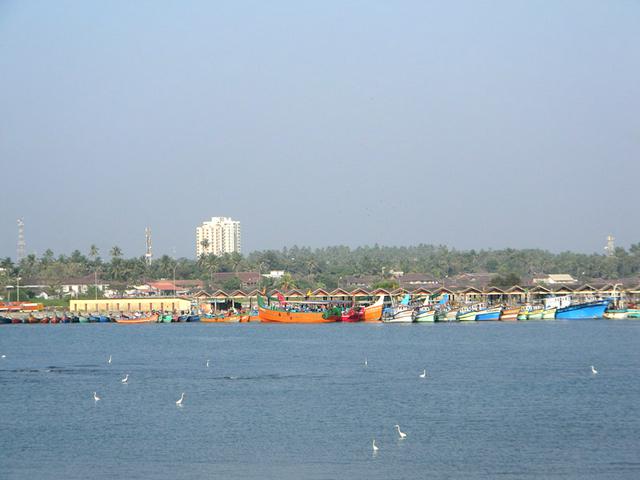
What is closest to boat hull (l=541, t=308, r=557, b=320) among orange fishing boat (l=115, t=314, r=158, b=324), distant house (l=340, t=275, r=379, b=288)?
orange fishing boat (l=115, t=314, r=158, b=324)

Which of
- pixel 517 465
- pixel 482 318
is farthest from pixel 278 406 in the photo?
pixel 482 318

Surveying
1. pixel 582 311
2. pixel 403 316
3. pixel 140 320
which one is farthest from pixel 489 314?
pixel 140 320

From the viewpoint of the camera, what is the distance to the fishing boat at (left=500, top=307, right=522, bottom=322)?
369 feet

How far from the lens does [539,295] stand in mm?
141125

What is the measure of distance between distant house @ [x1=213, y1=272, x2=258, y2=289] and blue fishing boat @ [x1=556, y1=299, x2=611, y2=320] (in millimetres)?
62062

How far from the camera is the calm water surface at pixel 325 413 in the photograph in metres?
28.1

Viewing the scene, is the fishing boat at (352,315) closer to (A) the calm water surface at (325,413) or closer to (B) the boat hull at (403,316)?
(B) the boat hull at (403,316)

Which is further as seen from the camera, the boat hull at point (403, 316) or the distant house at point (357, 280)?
the distant house at point (357, 280)

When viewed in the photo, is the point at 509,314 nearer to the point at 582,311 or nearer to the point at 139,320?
the point at 582,311

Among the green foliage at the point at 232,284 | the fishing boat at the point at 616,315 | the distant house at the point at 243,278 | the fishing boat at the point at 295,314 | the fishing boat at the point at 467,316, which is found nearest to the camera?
the fishing boat at the point at 295,314

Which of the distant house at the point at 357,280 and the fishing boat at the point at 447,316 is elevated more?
the distant house at the point at 357,280

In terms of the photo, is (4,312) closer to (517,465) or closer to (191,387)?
(191,387)

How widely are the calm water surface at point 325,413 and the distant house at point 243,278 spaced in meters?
98.0

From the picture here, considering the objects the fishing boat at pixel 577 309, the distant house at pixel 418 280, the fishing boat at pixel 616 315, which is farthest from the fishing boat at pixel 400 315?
the distant house at pixel 418 280
